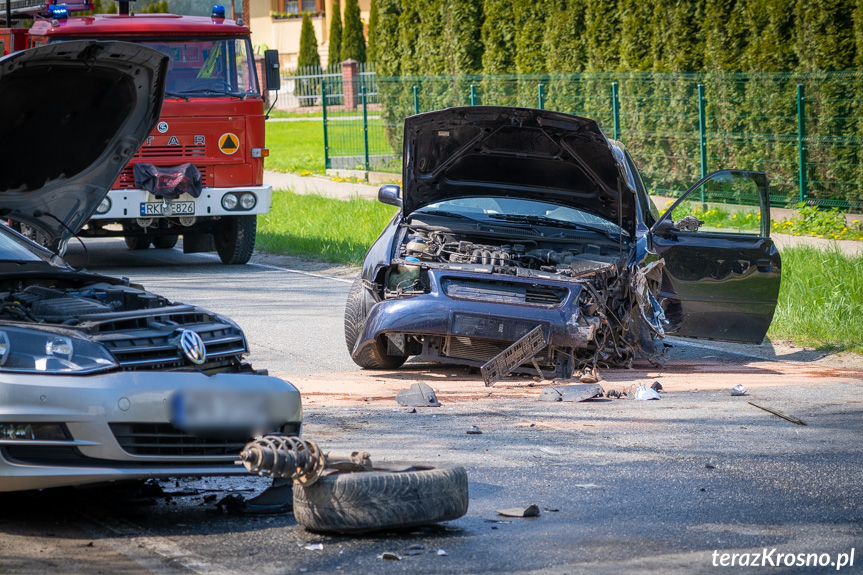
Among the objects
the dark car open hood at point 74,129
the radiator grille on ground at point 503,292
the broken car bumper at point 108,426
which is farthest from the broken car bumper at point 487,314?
the broken car bumper at point 108,426

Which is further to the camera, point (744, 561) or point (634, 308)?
point (634, 308)

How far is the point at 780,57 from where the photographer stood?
17.4m

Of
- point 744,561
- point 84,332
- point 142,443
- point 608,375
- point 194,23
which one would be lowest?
point 608,375

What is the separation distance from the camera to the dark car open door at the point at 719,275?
29.6 feet

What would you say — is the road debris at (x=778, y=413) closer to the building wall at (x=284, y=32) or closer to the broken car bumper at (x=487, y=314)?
the broken car bumper at (x=487, y=314)

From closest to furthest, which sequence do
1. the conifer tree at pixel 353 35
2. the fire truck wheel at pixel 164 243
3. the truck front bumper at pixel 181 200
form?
the truck front bumper at pixel 181 200 → the fire truck wheel at pixel 164 243 → the conifer tree at pixel 353 35

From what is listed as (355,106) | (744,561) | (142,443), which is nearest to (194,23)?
(142,443)

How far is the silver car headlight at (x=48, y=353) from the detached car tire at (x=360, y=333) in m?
3.64

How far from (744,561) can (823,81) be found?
1356cm

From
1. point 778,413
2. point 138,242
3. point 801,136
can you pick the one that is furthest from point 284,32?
point 778,413

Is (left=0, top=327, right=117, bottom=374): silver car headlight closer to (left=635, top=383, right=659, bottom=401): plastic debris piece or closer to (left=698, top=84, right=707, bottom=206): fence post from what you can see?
(left=635, top=383, right=659, bottom=401): plastic debris piece

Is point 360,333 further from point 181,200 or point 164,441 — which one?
point 181,200

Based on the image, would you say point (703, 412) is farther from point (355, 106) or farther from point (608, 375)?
point (355, 106)

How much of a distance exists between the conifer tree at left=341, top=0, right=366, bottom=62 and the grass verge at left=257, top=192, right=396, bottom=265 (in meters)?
31.0
